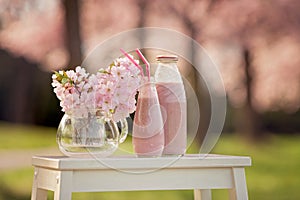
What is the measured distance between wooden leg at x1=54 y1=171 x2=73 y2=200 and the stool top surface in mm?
18

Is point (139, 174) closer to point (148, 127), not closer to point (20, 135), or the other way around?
point (148, 127)

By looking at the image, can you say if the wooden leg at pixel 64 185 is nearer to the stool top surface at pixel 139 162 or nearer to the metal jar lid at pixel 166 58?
the stool top surface at pixel 139 162

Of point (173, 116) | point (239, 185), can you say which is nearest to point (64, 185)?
point (173, 116)

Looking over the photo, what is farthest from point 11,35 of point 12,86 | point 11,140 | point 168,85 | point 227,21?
point 168,85

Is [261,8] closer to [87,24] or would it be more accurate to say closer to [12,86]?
[87,24]

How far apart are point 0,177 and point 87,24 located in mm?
1210

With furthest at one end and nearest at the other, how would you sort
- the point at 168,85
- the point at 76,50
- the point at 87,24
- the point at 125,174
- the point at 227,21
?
the point at 227,21, the point at 87,24, the point at 76,50, the point at 168,85, the point at 125,174

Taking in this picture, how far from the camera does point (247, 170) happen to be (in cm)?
443

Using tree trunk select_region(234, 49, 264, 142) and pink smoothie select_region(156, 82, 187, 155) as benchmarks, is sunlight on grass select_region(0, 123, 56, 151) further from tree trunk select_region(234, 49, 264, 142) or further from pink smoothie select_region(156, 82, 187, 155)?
pink smoothie select_region(156, 82, 187, 155)

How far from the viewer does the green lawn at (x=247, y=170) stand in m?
4.01

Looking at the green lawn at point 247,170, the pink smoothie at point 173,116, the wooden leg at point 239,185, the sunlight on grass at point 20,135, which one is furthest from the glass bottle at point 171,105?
the sunlight on grass at point 20,135

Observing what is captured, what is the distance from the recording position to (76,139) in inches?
62.8

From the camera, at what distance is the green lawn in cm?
401

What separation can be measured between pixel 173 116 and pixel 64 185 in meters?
0.37
